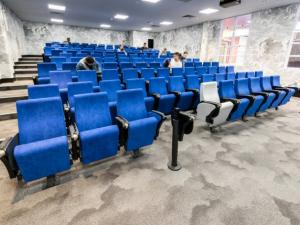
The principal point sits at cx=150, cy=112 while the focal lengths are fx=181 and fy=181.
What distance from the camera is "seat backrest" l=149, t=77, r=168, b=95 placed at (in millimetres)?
3580

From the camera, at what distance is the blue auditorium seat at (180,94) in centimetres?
371

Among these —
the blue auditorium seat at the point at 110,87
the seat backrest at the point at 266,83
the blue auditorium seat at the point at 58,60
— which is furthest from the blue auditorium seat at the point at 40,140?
the seat backrest at the point at 266,83

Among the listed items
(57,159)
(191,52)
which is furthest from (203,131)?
(191,52)

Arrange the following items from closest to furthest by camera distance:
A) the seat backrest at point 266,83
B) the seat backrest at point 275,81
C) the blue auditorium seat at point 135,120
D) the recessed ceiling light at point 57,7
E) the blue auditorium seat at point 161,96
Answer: the blue auditorium seat at point 135,120, the blue auditorium seat at point 161,96, the seat backrest at point 266,83, the seat backrest at point 275,81, the recessed ceiling light at point 57,7

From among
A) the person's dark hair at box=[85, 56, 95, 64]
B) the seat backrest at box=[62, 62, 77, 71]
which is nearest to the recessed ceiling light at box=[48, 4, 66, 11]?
the seat backrest at box=[62, 62, 77, 71]

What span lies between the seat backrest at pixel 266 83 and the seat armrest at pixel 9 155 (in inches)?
198

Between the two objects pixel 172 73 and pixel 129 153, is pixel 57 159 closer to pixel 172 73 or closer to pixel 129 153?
pixel 129 153

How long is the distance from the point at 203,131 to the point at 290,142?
1349mm

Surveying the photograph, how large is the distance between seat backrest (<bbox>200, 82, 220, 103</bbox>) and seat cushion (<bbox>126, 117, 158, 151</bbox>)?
1.44 meters

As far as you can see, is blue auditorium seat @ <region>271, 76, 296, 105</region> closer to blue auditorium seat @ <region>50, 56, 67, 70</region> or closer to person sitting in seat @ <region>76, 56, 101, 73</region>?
person sitting in seat @ <region>76, 56, 101, 73</region>

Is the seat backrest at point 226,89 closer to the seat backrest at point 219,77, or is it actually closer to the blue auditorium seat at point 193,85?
the blue auditorium seat at point 193,85

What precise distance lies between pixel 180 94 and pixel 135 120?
5.61 feet

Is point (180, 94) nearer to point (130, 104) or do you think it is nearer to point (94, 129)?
point (130, 104)

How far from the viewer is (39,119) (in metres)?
1.85
